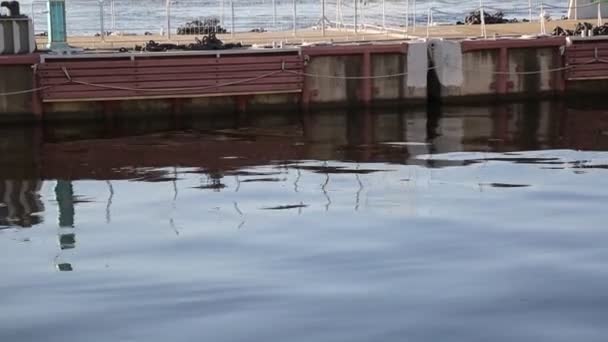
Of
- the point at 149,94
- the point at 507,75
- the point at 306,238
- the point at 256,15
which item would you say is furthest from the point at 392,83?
the point at 256,15

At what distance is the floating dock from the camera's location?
23.8m

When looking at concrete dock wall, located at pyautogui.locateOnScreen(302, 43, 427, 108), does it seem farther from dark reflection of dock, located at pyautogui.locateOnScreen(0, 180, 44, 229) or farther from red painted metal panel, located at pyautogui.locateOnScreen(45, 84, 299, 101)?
dark reflection of dock, located at pyautogui.locateOnScreen(0, 180, 44, 229)

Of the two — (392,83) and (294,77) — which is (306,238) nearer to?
(294,77)

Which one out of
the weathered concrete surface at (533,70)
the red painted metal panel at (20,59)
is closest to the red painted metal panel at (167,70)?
the red painted metal panel at (20,59)

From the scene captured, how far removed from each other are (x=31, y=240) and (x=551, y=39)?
17188 mm

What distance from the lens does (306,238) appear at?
12.3 meters

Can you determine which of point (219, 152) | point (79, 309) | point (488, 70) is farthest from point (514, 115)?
point (79, 309)

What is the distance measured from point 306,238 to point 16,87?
12.9 meters

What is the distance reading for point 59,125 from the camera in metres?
23.8

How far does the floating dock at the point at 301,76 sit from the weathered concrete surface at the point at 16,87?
0.02m

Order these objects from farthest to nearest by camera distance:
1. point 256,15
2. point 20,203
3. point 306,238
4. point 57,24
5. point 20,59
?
1. point 256,15
2. point 57,24
3. point 20,59
4. point 20,203
5. point 306,238

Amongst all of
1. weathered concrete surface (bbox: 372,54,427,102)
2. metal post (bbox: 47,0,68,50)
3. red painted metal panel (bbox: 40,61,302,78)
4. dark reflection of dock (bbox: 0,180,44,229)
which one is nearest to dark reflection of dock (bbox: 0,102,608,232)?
dark reflection of dock (bbox: 0,180,44,229)

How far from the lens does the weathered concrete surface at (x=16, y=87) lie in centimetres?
2342

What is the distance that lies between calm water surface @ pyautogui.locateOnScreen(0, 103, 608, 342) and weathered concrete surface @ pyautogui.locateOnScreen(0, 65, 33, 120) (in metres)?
2.14
